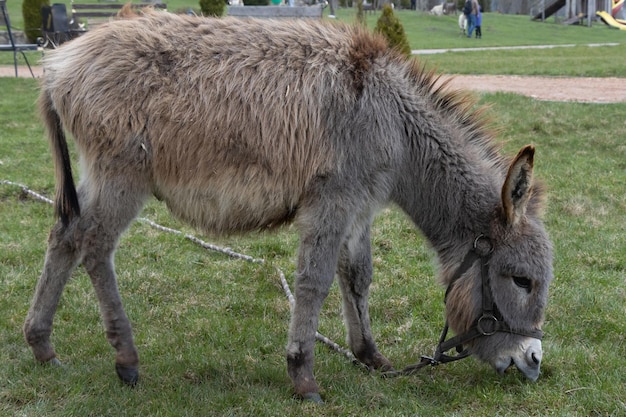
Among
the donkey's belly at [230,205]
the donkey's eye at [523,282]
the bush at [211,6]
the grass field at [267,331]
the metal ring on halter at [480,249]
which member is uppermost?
the bush at [211,6]

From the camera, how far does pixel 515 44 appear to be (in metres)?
31.9

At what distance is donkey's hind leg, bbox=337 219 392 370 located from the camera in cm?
458

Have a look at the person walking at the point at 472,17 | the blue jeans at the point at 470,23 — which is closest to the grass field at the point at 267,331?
the person walking at the point at 472,17

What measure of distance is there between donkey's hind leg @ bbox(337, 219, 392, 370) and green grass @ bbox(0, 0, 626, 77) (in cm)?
291

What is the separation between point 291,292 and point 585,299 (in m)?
A: 2.22

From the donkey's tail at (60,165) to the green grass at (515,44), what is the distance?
3.81 metres

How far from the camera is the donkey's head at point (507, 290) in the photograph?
409 centimetres

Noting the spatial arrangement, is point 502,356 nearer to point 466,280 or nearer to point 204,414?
point 466,280

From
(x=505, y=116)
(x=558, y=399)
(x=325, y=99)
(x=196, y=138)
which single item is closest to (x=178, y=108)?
(x=196, y=138)

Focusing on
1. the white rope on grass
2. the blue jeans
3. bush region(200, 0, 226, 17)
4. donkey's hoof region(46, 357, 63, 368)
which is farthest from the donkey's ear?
the blue jeans

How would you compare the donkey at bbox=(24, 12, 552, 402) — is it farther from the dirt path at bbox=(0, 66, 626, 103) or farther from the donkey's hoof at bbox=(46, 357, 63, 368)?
the dirt path at bbox=(0, 66, 626, 103)

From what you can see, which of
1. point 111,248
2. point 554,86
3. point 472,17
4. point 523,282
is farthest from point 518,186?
point 472,17

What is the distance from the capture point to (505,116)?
434 inches

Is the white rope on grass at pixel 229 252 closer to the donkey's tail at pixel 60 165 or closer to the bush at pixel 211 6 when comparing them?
the donkey's tail at pixel 60 165
